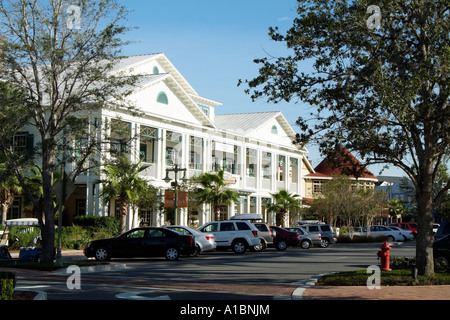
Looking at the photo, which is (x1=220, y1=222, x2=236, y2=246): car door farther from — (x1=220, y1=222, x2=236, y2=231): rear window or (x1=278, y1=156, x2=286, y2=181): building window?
(x1=278, y1=156, x2=286, y2=181): building window

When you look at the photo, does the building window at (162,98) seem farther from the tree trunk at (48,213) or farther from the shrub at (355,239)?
the tree trunk at (48,213)

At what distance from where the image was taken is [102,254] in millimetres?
24750

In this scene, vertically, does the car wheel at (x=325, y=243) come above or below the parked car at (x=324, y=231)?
below

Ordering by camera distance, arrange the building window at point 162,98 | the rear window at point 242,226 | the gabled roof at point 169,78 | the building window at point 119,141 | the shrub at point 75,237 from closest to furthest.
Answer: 1. the building window at point 119,141
2. the rear window at point 242,226
3. the shrub at point 75,237
4. the gabled roof at point 169,78
5. the building window at point 162,98

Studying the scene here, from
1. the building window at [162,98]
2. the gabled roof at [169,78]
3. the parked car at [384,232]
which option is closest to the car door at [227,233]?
the gabled roof at [169,78]

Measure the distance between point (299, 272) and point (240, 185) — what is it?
33050 mm

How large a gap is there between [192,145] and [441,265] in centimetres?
3133

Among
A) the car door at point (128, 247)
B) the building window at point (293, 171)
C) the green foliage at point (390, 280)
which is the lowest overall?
the green foliage at point (390, 280)

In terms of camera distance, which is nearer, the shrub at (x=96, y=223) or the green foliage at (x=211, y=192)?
the shrub at (x=96, y=223)

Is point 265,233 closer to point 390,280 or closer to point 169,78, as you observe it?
point 169,78

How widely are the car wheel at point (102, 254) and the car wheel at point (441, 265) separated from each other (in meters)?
13.0

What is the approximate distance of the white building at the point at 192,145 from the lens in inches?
1629

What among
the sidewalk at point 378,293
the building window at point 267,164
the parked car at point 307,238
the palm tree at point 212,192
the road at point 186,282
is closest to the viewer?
the sidewalk at point 378,293

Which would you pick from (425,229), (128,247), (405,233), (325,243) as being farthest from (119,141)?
(405,233)
